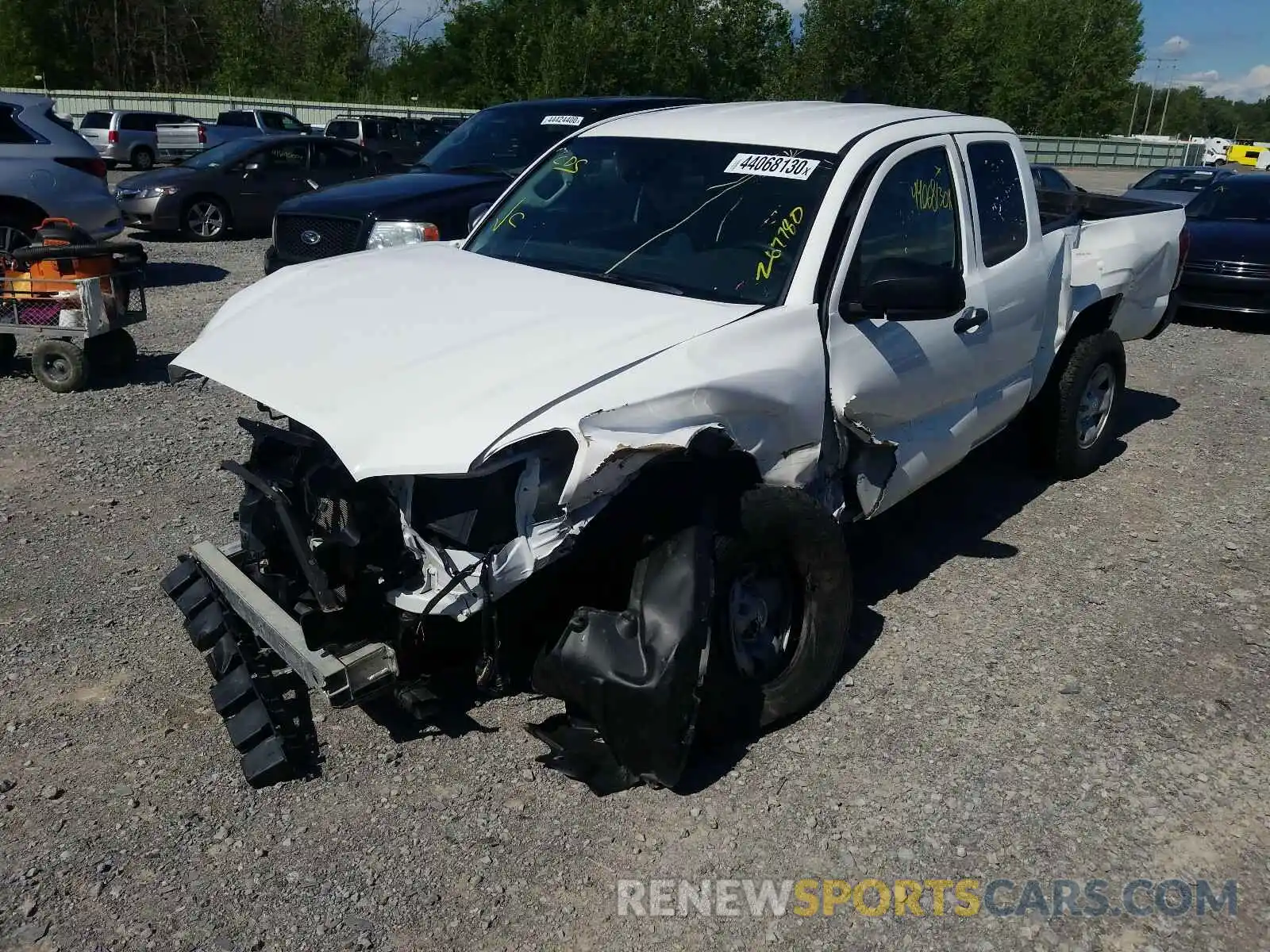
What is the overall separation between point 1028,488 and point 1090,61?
62703 millimetres

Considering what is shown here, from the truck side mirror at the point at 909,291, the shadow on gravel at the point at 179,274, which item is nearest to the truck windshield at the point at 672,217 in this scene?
the truck side mirror at the point at 909,291

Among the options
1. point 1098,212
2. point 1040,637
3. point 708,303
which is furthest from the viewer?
point 1098,212

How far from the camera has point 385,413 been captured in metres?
3.13

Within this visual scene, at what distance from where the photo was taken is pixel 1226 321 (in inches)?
468

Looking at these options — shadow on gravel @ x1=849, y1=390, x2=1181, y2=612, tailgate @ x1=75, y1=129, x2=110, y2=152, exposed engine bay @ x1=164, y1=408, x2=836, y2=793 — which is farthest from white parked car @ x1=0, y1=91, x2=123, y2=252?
tailgate @ x1=75, y1=129, x2=110, y2=152

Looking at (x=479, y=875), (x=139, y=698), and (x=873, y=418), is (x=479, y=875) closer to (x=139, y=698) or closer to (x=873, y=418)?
(x=139, y=698)

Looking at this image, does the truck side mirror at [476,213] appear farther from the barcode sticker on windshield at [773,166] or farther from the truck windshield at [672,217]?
the barcode sticker on windshield at [773,166]

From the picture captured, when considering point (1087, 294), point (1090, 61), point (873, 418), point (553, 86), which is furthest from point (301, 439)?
point (1090, 61)

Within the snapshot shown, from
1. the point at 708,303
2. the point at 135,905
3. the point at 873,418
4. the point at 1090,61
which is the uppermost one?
the point at 1090,61

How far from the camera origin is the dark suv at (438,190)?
8.30 m

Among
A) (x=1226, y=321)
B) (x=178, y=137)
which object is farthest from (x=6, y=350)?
(x=178, y=137)

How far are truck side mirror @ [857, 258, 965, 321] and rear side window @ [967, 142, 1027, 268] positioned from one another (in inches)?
39.0

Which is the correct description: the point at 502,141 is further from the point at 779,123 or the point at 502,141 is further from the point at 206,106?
the point at 206,106

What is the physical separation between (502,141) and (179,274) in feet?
16.5
